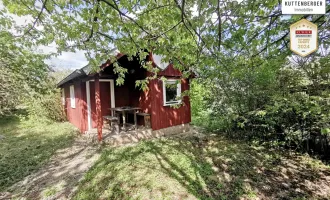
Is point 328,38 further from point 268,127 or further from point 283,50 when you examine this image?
point 268,127

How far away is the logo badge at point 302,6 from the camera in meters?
1.91

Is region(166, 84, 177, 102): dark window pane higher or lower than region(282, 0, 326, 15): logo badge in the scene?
lower

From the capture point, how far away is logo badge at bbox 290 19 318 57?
1862 mm

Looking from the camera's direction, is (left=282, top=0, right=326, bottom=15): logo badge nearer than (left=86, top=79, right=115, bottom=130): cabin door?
Yes

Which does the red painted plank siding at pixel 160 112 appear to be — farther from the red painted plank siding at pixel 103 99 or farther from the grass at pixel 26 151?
the grass at pixel 26 151

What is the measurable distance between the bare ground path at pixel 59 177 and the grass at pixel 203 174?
264 mm

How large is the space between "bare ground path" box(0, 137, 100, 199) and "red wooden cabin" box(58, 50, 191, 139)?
5.27 ft

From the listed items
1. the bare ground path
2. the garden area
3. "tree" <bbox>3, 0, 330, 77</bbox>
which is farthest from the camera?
the bare ground path

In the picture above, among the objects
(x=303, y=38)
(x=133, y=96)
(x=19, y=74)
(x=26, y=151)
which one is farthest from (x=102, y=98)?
(x=303, y=38)

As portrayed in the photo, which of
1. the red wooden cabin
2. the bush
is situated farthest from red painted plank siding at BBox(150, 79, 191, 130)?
the bush

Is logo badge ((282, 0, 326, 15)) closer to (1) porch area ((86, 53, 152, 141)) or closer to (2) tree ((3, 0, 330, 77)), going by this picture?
(2) tree ((3, 0, 330, 77))

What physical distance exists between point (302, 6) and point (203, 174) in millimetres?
3251

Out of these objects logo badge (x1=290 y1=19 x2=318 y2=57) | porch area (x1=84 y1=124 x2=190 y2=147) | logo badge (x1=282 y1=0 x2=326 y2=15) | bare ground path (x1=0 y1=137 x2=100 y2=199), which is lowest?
bare ground path (x1=0 y1=137 x2=100 y2=199)

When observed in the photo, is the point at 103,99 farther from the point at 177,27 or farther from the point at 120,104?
the point at 177,27
